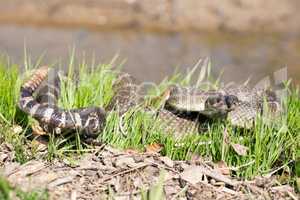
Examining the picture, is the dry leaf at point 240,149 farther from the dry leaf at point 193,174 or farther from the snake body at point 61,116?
the snake body at point 61,116

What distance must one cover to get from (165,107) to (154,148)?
2.89ft

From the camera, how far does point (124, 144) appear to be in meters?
6.44

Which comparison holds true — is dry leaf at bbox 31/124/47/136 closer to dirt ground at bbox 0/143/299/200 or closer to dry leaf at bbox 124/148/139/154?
dirt ground at bbox 0/143/299/200

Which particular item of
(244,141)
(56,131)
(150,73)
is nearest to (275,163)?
(244,141)

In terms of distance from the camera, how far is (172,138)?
653cm

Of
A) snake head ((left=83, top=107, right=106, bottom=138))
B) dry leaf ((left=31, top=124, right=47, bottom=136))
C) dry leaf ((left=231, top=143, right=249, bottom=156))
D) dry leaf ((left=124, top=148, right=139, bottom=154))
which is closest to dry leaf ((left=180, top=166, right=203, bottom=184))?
dry leaf ((left=231, top=143, right=249, bottom=156))

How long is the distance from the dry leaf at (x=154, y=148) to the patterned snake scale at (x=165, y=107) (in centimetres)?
37

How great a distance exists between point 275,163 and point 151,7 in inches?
455

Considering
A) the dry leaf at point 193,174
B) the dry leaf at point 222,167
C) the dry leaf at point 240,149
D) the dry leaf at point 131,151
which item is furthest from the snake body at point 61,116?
the dry leaf at point 240,149

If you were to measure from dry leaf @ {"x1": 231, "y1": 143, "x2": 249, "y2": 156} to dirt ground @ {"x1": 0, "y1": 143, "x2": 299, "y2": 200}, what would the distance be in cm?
20

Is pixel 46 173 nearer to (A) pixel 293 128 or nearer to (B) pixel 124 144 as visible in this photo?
(B) pixel 124 144

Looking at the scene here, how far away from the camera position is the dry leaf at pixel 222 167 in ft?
20.1

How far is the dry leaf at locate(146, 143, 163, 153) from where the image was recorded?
252 inches

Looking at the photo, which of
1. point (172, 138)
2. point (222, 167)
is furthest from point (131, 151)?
point (222, 167)
